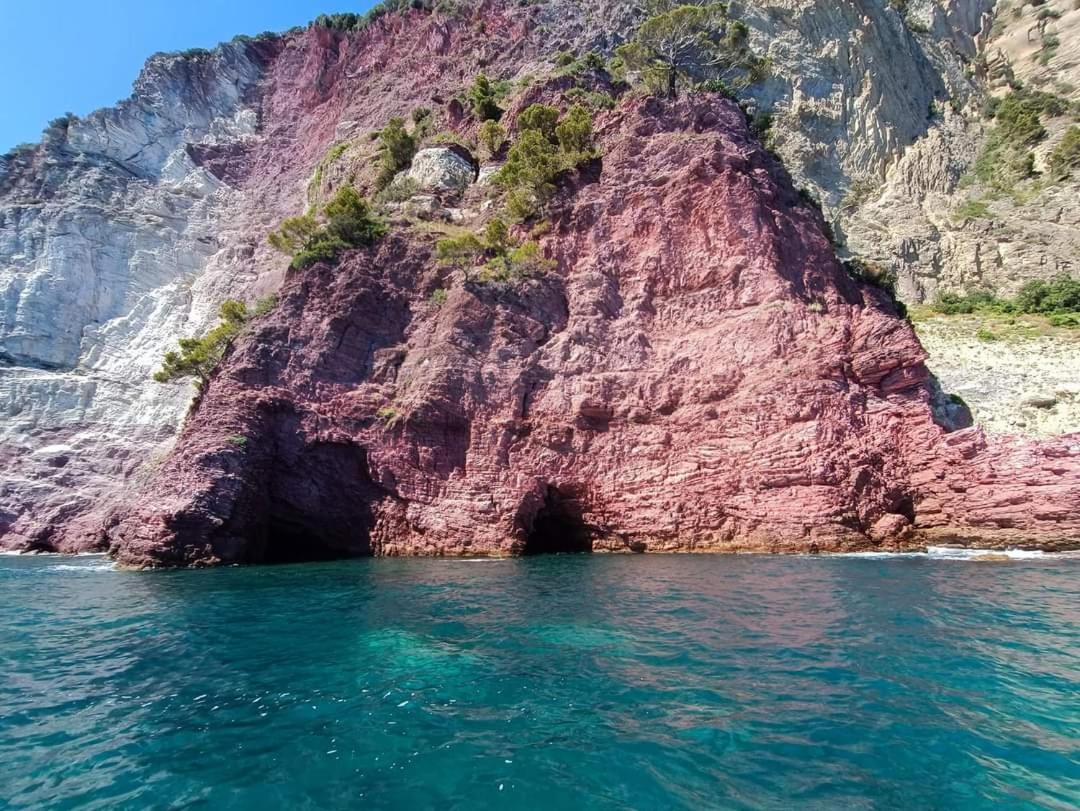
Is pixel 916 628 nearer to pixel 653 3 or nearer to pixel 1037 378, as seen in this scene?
pixel 1037 378

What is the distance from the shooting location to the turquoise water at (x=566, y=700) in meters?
5.23

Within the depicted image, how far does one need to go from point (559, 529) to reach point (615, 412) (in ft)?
17.8

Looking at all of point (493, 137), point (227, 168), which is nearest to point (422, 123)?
point (493, 137)

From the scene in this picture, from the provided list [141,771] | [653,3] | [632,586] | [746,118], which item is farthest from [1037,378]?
[141,771]

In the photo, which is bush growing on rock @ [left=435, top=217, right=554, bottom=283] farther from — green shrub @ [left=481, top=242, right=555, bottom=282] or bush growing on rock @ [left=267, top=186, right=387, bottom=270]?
bush growing on rock @ [left=267, top=186, right=387, bottom=270]

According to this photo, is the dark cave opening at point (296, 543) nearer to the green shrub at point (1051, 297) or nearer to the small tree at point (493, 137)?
the small tree at point (493, 137)

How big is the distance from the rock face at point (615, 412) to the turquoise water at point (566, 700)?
21.3ft

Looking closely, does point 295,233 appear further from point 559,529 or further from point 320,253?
point 559,529

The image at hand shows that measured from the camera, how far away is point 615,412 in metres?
24.0

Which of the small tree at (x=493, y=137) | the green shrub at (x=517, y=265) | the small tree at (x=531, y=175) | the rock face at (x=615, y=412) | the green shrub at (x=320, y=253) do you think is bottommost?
the rock face at (x=615, y=412)

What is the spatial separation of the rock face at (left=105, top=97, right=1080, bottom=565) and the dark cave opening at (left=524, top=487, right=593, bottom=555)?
0.32 feet

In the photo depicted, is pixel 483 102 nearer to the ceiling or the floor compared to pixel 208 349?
nearer to the ceiling

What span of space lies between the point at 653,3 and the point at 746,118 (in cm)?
1469

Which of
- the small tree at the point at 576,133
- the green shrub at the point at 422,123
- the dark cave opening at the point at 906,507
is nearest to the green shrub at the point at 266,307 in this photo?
the small tree at the point at 576,133
